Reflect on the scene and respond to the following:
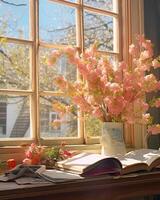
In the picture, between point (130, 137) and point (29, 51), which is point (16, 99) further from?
point (130, 137)

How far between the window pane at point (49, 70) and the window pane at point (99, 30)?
228 mm

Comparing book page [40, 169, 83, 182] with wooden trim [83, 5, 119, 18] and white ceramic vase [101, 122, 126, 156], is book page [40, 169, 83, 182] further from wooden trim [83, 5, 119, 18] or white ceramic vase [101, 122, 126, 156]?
wooden trim [83, 5, 119, 18]

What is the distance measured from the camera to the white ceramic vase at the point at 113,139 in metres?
2.06

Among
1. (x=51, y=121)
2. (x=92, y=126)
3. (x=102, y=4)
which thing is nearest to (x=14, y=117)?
(x=51, y=121)

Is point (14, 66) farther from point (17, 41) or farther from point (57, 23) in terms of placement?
point (57, 23)

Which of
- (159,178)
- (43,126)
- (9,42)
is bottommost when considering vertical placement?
(159,178)

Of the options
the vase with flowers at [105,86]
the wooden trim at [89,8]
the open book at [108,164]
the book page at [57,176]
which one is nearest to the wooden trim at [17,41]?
the vase with flowers at [105,86]

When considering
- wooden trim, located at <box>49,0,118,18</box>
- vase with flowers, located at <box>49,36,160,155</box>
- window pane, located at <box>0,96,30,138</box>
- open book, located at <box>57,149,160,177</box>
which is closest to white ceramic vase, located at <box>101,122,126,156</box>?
vase with flowers, located at <box>49,36,160,155</box>

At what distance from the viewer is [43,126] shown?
222 centimetres

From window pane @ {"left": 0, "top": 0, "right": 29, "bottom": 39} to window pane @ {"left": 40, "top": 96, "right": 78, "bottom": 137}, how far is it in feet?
1.26

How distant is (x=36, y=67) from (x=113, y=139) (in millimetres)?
574

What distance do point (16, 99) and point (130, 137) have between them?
0.81 m

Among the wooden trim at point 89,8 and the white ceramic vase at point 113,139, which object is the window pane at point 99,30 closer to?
the wooden trim at point 89,8

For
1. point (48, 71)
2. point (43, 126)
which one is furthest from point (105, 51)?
point (43, 126)
